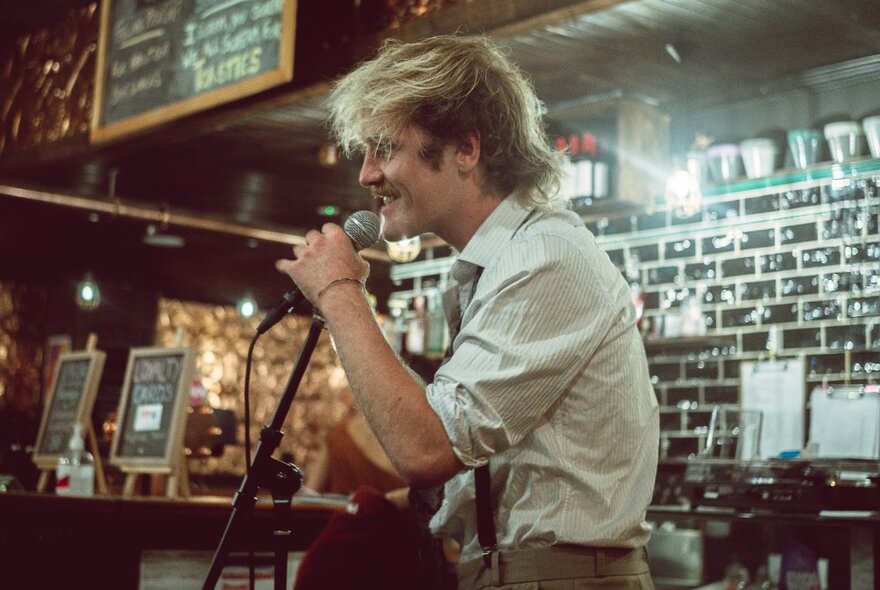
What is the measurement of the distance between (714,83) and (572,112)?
71 cm

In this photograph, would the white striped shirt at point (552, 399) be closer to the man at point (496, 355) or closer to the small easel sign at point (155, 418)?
the man at point (496, 355)

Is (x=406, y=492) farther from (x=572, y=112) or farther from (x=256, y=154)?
(x=256, y=154)

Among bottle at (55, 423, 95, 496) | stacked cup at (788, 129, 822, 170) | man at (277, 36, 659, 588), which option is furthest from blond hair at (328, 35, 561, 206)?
stacked cup at (788, 129, 822, 170)

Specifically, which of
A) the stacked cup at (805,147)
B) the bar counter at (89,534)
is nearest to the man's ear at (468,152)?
the bar counter at (89,534)

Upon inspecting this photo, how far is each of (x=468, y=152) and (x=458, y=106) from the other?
0.08 m

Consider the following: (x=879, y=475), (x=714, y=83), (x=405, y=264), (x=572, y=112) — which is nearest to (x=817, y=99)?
(x=714, y=83)

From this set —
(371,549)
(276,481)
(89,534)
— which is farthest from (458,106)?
(89,534)

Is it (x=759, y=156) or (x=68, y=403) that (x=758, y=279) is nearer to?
(x=759, y=156)

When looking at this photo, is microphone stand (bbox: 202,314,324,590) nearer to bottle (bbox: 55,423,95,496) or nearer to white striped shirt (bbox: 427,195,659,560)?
white striped shirt (bbox: 427,195,659,560)

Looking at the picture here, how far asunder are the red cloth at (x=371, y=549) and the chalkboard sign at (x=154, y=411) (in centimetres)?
183

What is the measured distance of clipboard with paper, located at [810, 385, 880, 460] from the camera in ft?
13.4

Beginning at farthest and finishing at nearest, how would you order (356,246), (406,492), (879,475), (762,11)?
1. (762,11)
2. (879,475)
3. (406,492)
4. (356,246)

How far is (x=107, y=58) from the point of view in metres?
5.64

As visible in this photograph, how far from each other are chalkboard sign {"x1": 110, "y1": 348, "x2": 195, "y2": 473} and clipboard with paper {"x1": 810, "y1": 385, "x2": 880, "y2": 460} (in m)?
2.44
